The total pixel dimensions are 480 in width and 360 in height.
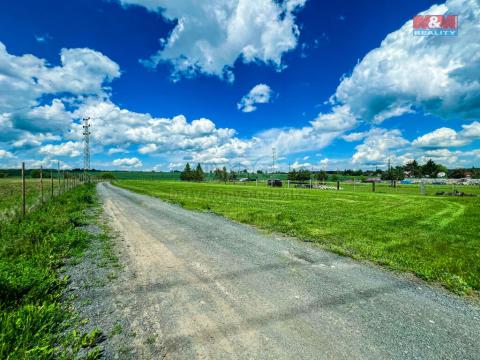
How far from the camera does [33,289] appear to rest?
3.72m

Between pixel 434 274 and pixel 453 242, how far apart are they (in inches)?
152

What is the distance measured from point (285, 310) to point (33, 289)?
13.0ft

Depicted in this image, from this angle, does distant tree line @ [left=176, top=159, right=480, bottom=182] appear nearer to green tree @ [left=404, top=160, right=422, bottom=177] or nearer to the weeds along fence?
green tree @ [left=404, top=160, right=422, bottom=177]

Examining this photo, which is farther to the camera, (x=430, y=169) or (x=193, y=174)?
(x=193, y=174)

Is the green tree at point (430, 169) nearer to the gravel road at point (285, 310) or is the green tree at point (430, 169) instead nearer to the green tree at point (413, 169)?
the green tree at point (413, 169)

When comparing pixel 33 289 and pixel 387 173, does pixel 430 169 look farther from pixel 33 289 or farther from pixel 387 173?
pixel 33 289

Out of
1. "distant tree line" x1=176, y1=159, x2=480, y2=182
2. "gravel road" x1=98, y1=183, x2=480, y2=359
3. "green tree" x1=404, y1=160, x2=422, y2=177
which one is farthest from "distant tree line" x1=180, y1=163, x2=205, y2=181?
"gravel road" x1=98, y1=183, x2=480, y2=359

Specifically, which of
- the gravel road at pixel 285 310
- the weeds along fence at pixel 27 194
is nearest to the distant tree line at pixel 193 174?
the weeds along fence at pixel 27 194

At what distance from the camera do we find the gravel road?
8.54 feet

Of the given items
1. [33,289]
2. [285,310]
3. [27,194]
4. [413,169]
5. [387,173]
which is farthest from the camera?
[413,169]

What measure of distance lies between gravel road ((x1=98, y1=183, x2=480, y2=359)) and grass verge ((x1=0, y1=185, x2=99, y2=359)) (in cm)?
85

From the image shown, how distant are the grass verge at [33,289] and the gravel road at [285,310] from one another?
85cm

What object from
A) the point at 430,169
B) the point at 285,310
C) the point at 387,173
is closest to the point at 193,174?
the point at 387,173

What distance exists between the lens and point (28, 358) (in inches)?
92.4
